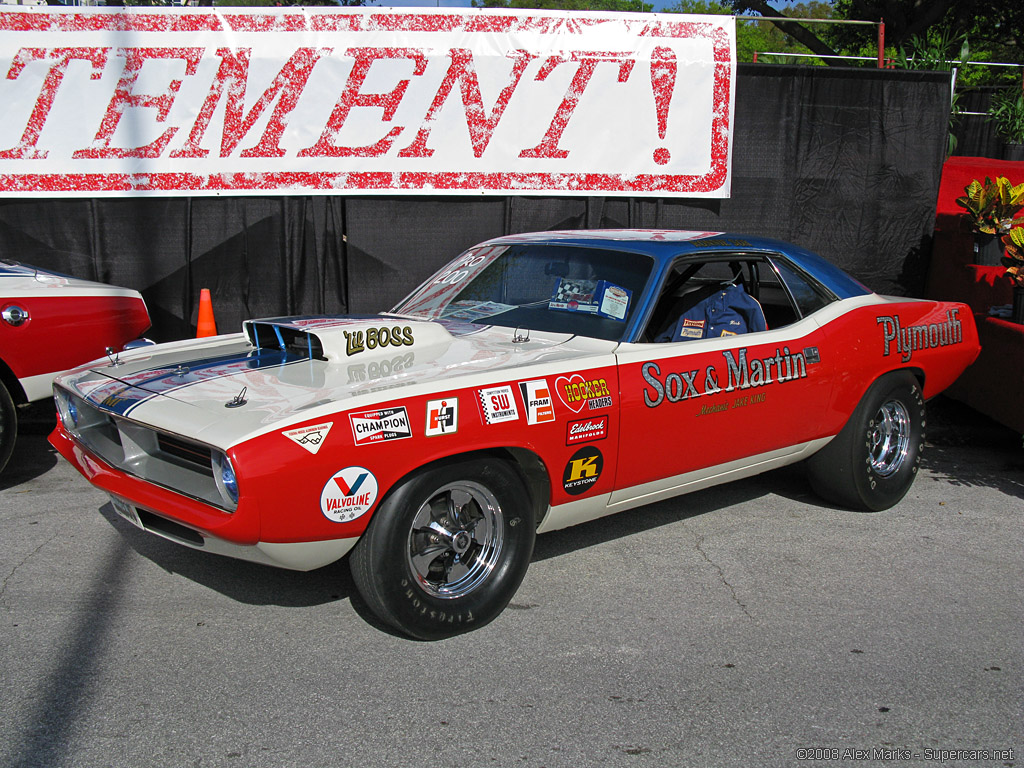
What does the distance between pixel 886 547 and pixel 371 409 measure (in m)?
2.74

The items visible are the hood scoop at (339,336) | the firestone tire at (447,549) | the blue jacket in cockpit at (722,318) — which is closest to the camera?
the firestone tire at (447,549)

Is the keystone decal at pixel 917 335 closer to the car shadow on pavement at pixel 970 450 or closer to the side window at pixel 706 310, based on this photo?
the side window at pixel 706 310

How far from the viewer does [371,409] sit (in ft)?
9.97

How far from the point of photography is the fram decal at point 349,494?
294cm

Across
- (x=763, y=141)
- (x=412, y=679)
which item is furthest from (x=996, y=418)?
(x=412, y=679)

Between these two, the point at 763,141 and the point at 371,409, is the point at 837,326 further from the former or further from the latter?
the point at 763,141

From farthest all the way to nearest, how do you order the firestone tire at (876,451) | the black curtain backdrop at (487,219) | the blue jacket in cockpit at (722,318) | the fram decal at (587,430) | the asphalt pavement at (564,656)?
the black curtain backdrop at (487,219) → the firestone tire at (876,451) → the blue jacket in cockpit at (722,318) → the fram decal at (587,430) → the asphalt pavement at (564,656)

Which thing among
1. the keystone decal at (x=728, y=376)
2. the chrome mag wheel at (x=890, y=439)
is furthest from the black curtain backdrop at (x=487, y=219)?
the keystone decal at (x=728, y=376)

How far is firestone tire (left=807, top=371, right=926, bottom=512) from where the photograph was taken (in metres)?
4.65

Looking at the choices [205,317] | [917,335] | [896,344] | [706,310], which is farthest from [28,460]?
[917,335]

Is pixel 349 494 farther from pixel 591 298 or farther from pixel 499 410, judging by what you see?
pixel 591 298

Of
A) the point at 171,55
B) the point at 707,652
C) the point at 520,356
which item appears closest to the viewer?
the point at 707,652

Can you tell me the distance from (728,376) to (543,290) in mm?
964

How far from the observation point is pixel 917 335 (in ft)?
16.2
